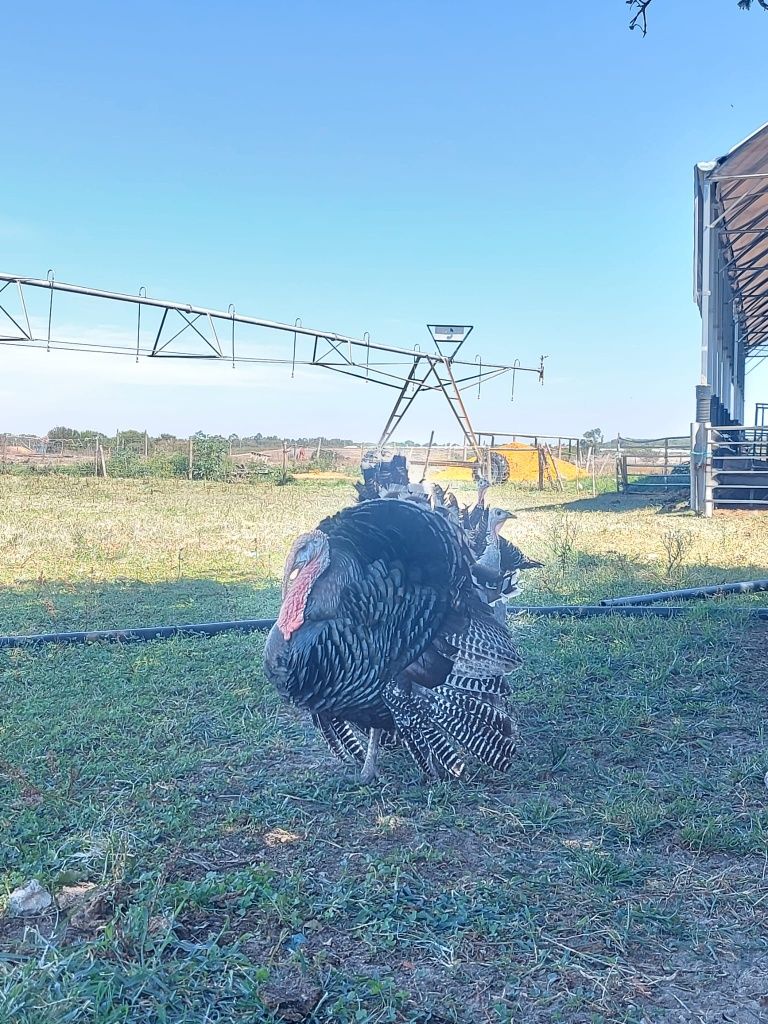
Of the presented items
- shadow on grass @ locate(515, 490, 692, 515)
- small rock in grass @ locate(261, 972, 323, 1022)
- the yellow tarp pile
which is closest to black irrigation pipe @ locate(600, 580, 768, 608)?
small rock in grass @ locate(261, 972, 323, 1022)

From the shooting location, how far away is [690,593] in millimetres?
7191

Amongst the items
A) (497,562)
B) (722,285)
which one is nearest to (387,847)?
(497,562)

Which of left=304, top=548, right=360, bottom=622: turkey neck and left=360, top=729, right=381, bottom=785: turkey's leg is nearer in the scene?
left=304, top=548, right=360, bottom=622: turkey neck

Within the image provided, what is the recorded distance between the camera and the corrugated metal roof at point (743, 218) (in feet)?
49.4

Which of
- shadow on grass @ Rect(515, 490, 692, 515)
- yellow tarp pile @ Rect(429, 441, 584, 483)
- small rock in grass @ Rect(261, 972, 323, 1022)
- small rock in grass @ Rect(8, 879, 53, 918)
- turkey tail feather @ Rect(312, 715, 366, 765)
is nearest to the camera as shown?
small rock in grass @ Rect(261, 972, 323, 1022)

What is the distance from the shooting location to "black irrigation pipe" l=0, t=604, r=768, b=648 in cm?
641

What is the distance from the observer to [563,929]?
2754 millimetres

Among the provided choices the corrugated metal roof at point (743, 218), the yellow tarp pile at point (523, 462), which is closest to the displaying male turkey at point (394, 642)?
the corrugated metal roof at point (743, 218)

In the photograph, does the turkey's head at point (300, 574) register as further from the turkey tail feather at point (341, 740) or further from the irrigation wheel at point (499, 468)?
the irrigation wheel at point (499, 468)

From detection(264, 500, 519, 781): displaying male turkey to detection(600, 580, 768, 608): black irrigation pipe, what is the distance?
134 inches

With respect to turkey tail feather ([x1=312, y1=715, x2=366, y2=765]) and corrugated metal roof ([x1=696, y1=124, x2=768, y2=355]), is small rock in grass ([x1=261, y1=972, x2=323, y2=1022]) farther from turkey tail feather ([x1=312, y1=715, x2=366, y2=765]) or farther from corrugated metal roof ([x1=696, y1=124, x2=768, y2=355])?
corrugated metal roof ([x1=696, y1=124, x2=768, y2=355])

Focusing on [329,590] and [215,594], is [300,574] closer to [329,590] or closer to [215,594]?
[329,590]

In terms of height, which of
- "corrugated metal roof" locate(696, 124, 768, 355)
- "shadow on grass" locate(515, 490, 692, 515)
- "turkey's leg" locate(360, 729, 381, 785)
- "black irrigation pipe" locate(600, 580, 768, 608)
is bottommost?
"turkey's leg" locate(360, 729, 381, 785)

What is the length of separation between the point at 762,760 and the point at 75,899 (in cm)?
325
